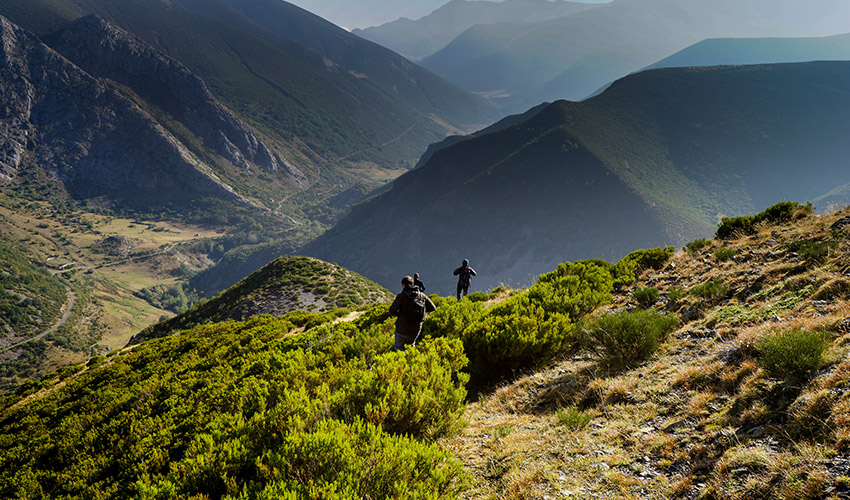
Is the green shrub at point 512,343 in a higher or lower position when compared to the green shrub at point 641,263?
lower

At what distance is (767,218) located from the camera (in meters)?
11.8

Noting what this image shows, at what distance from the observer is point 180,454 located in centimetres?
575

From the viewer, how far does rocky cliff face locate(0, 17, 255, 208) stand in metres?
180

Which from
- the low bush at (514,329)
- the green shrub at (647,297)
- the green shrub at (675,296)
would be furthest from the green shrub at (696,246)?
the low bush at (514,329)

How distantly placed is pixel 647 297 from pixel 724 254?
307 centimetres

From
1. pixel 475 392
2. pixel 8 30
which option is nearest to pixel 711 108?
pixel 475 392

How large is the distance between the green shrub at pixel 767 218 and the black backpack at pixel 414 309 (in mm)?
10889

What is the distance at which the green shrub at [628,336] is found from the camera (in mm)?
6285

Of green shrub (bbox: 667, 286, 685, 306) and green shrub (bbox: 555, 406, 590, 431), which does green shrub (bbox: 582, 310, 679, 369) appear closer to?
green shrub (bbox: 667, 286, 685, 306)

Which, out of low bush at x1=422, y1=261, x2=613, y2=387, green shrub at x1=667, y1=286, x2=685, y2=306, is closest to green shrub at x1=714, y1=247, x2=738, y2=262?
green shrub at x1=667, y1=286, x2=685, y2=306

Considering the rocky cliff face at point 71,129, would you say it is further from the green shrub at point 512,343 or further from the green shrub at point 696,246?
the green shrub at point 696,246

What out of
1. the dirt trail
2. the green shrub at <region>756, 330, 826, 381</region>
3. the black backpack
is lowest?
the dirt trail

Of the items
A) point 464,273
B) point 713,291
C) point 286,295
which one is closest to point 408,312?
point 713,291

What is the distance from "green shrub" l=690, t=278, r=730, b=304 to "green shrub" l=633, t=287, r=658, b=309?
90cm
